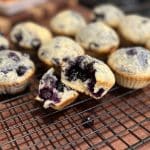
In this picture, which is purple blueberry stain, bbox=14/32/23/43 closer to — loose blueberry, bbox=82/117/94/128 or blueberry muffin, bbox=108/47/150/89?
blueberry muffin, bbox=108/47/150/89

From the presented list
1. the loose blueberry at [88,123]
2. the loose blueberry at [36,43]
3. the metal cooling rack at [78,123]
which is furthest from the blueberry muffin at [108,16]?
the loose blueberry at [88,123]

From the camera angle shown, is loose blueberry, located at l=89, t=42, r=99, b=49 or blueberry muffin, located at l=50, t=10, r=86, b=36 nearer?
loose blueberry, located at l=89, t=42, r=99, b=49

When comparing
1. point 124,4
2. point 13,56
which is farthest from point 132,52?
point 124,4

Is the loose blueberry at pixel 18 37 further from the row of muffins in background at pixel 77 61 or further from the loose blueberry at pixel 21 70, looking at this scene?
the loose blueberry at pixel 21 70

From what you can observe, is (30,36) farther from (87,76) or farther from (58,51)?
(87,76)

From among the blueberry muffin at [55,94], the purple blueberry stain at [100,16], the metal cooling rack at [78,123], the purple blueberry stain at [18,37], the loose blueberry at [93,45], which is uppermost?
the purple blueberry stain at [100,16]

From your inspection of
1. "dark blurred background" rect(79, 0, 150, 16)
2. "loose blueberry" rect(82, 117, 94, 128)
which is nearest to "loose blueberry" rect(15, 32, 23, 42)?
"loose blueberry" rect(82, 117, 94, 128)
